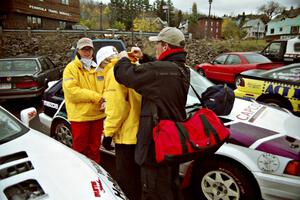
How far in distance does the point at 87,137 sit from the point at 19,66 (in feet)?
19.1

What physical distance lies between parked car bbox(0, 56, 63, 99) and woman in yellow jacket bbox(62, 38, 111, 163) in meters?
4.53

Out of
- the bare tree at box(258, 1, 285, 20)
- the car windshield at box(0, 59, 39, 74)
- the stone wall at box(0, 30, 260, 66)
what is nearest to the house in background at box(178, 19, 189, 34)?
the stone wall at box(0, 30, 260, 66)

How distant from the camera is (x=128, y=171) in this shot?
2.51 m

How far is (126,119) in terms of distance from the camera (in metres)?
2.36

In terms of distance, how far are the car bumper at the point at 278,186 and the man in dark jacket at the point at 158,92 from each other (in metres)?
0.99

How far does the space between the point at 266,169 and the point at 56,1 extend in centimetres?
3641

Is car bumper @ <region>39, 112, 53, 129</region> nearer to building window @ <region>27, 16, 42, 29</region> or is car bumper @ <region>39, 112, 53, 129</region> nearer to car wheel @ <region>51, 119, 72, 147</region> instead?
car wheel @ <region>51, 119, 72, 147</region>

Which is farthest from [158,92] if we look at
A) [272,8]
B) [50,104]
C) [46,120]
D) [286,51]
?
[272,8]

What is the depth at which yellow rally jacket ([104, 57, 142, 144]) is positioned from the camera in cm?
230

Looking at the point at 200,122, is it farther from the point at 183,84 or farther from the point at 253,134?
the point at 253,134

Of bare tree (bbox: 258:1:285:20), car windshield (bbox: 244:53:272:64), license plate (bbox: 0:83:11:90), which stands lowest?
license plate (bbox: 0:83:11:90)

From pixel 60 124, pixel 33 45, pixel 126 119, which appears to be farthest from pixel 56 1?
pixel 126 119

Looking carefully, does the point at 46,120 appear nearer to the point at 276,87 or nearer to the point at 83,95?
the point at 83,95

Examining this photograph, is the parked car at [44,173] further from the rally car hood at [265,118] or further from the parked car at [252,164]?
the rally car hood at [265,118]
